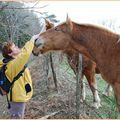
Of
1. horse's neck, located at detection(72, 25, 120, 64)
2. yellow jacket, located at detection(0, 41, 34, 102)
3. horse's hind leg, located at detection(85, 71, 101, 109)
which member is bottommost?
horse's hind leg, located at detection(85, 71, 101, 109)

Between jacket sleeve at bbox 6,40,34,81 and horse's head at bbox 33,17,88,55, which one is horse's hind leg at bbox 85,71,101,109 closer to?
horse's head at bbox 33,17,88,55

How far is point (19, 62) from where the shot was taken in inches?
173

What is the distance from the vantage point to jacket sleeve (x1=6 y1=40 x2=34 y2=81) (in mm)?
4328

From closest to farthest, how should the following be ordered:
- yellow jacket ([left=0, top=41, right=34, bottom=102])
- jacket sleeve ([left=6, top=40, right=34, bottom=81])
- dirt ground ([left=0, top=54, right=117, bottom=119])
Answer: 1. jacket sleeve ([left=6, top=40, right=34, bottom=81])
2. yellow jacket ([left=0, top=41, right=34, bottom=102])
3. dirt ground ([left=0, top=54, right=117, bottom=119])

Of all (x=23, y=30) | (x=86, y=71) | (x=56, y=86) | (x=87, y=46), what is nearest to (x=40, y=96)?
(x=56, y=86)

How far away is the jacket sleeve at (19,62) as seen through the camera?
14.2ft

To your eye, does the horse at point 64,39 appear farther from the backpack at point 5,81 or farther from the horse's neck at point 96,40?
the backpack at point 5,81

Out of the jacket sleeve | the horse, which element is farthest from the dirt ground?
the jacket sleeve

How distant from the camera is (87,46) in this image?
5227 mm

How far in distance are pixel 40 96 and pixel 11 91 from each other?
135 inches

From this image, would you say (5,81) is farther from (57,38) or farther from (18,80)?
(57,38)

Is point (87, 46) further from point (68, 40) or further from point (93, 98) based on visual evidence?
point (93, 98)

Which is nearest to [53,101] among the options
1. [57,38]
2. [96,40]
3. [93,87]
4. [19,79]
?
[93,87]

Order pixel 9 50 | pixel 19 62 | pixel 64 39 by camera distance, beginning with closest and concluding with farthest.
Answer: pixel 19 62 < pixel 9 50 < pixel 64 39
